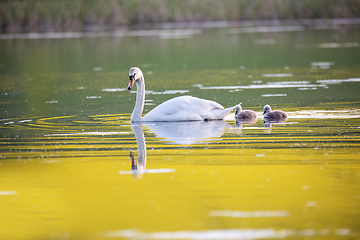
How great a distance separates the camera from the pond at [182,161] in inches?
247

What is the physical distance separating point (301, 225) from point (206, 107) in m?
6.22

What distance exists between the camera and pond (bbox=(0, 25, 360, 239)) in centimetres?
629

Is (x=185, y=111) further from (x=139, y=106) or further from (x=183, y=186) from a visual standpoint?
(x=183, y=186)

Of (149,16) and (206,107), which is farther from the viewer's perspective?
(149,16)

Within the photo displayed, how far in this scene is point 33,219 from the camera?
6.57m

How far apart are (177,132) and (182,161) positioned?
7.65ft

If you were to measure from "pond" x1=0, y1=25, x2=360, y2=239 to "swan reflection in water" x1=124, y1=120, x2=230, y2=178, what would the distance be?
0.02 m

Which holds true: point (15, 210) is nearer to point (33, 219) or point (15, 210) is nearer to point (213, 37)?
point (33, 219)

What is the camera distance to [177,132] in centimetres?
1103

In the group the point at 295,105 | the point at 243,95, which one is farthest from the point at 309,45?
the point at 295,105

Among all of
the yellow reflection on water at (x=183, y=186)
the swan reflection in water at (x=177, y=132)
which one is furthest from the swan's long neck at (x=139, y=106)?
the yellow reflection on water at (x=183, y=186)

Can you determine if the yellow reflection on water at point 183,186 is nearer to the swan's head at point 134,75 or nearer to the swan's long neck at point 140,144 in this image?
the swan's long neck at point 140,144

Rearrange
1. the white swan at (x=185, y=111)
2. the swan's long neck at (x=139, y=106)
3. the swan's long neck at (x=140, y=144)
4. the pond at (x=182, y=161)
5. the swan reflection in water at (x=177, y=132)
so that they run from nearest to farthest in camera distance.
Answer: the pond at (x=182, y=161), the swan's long neck at (x=140, y=144), the swan reflection in water at (x=177, y=132), the white swan at (x=185, y=111), the swan's long neck at (x=139, y=106)

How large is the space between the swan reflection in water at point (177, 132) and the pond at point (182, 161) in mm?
25
